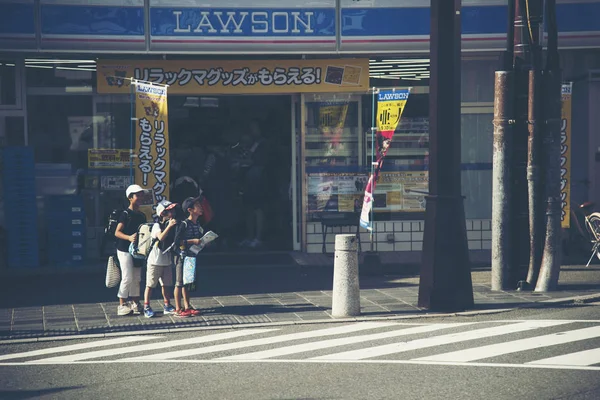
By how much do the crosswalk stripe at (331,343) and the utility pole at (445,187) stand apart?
99 centimetres

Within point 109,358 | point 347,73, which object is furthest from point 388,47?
point 109,358

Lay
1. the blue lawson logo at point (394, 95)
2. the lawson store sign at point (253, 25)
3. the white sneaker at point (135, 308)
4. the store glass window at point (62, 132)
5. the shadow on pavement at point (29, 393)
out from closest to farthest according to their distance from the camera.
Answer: the shadow on pavement at point (29, 393) → the white sneaker at point (135, 308) → the blue lawson logo at point (394, 95) → the lawson store sign at point (253, 25) → the store glass window at point (62, 132)

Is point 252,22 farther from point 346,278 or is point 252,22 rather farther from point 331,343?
point 331,343

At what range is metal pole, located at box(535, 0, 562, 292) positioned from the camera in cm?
1356

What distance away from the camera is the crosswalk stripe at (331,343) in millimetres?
9617

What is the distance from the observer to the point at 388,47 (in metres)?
16.7

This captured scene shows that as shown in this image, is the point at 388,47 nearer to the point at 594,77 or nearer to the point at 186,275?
the point at 594,77

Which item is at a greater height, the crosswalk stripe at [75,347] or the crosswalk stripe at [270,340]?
the crosswalk stripe at [270,340]

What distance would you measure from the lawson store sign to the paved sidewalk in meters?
4.58

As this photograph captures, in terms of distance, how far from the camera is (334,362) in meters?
9.22

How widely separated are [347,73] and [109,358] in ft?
30.2

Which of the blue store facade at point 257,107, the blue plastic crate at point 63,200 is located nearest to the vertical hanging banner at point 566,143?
the blue store facade at point 257,107

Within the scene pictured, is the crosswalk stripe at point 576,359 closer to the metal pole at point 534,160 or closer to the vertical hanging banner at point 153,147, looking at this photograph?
the metal pole at point 534,160

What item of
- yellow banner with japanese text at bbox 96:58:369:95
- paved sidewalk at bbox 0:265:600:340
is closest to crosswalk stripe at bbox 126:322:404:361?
paved sidewalk at bbox 0:265:600:340
